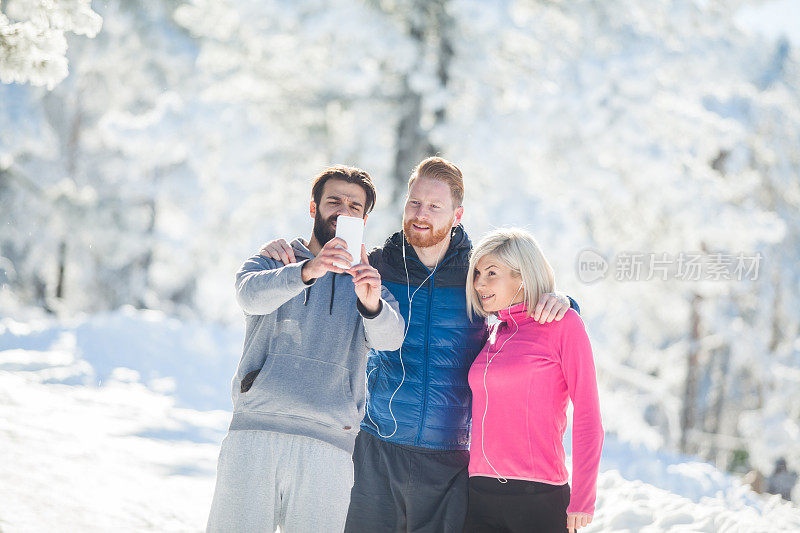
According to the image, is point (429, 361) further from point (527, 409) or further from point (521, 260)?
point (521, 260)

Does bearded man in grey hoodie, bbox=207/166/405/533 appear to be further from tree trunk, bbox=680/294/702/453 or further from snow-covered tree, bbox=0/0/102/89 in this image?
tree trunk, bbox=680/294/702/453

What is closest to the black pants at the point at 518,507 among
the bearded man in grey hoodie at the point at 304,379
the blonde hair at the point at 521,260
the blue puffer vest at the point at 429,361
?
the blue puffer vest at the point at 429,361

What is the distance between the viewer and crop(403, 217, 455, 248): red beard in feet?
10.9

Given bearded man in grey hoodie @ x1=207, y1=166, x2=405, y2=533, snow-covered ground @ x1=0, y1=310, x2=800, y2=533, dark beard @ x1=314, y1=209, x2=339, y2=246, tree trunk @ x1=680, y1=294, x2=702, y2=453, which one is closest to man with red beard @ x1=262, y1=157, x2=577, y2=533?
bearded man in grey hoodie @ x1=207, y1=166, x2=405, y2=533

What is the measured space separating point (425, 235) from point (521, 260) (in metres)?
0.46

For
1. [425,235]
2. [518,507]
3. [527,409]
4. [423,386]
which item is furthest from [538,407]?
[425,235]

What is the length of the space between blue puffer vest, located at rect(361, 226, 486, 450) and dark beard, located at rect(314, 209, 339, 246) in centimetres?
54

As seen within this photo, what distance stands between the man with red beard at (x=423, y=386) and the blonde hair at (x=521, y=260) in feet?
0.44

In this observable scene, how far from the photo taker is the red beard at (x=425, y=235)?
3.32 m

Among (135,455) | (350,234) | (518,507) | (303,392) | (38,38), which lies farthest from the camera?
(135,455)

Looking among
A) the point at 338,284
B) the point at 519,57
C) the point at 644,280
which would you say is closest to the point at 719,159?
the point at 644,280

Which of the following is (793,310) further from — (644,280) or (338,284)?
(338,284)

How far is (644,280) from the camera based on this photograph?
15.0 metres

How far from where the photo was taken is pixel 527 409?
9.80 ft
